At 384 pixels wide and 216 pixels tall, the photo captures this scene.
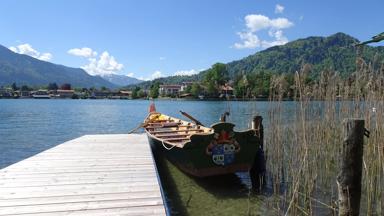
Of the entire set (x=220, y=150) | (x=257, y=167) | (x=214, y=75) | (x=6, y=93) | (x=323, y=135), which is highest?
(x=214, y=75)

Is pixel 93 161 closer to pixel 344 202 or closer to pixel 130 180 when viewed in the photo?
pixel 130 180

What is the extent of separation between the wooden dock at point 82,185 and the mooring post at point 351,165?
89.0 inches

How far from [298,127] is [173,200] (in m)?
3.18

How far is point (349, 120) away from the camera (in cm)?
418

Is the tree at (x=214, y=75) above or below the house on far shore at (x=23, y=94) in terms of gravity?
above

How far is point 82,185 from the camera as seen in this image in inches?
211

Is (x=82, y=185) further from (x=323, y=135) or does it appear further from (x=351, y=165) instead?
(x=323, y=135)

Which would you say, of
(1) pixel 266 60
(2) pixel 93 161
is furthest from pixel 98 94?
(2) pixel 93 161

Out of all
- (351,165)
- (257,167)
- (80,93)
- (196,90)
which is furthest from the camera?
(80,93)

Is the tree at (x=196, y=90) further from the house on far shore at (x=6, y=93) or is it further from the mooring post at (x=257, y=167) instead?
the mooring post at (x=257, y=167)

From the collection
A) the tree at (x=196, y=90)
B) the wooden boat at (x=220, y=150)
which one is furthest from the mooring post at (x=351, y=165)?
the tree at (x=196, y=90)

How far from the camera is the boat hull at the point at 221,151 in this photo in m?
7.76

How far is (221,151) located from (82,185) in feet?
11.4

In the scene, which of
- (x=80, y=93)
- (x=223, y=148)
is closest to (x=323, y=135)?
(x=223, y=148)
